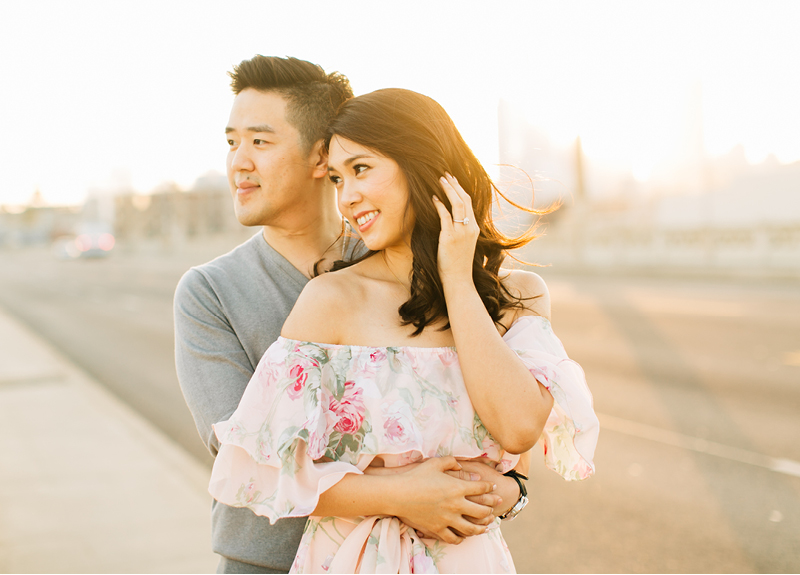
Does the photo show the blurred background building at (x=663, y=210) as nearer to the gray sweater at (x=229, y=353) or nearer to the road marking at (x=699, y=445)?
the gray sweater at (x=229, y=353)

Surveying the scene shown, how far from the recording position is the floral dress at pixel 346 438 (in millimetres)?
Answer: 1760

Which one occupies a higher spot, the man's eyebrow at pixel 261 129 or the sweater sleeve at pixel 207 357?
the man's eyebrow at pixel 261 129

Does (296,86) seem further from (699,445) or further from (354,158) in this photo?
(699,445)

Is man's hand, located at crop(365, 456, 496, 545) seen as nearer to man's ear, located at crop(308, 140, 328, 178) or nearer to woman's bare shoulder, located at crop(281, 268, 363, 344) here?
woman's bare shoulder, located at crop(281, 268, 363, 344)

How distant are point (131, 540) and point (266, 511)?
11.6ft

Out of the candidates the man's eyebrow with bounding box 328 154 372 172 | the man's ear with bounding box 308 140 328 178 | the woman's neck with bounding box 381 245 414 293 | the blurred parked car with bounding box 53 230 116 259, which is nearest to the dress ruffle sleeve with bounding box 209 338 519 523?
the woman's neck with bounding box 381 245 414 293

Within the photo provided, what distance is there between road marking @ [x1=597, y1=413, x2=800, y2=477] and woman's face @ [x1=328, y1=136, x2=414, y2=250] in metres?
5.17

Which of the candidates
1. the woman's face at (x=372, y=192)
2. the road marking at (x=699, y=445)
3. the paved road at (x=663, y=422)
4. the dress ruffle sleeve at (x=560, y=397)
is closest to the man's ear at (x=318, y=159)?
the woman's face at (x=372, y=192)

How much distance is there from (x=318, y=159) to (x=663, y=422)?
6.06 metres

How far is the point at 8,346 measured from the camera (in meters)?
13.1

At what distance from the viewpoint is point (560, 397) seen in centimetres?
194

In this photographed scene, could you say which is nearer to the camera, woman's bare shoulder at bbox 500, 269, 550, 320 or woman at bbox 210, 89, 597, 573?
woman at bbox 210, 89, 597, 573

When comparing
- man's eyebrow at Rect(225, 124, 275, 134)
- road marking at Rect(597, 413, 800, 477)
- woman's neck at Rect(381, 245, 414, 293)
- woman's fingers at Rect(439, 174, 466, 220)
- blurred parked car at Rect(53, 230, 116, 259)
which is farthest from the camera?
blurred parked car at Rect(53, 230, 116, 259)

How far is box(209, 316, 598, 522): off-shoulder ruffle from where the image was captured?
1.75m
